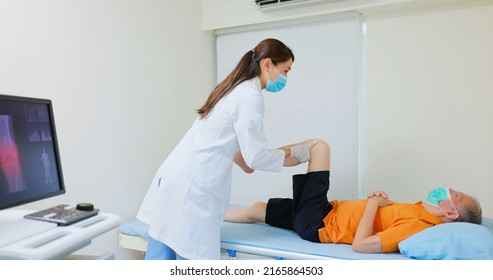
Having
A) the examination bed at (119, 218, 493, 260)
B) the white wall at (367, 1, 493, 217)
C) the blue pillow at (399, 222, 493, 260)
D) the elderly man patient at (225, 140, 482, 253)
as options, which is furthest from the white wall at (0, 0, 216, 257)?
the blue pillow at (399, 222, 493, 260)

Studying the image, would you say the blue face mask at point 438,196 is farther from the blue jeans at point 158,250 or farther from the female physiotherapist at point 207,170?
the blue jeans at point 158,250

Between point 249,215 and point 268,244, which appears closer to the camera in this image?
point 268,244

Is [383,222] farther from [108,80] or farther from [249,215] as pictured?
[108,80]

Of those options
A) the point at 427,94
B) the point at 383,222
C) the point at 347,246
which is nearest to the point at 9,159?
the point at 347,246

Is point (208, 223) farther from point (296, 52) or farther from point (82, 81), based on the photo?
point (296, 52)

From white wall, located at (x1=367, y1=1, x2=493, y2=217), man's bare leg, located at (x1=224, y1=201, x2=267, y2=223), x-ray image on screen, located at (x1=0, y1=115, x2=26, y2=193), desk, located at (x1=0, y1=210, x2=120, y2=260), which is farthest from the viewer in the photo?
white wall, located at (x1=367, y1=1, x2=493, y2=217)

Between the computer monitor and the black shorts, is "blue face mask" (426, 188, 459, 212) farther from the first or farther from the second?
the computer monitor

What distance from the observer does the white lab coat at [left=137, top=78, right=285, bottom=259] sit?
62.5 inches

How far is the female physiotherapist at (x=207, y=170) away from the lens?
159 cm

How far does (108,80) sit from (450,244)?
1.91 meters

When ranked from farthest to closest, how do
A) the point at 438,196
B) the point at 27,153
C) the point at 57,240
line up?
the point at 438,196 < the point at 27,153 < the point at 57,240

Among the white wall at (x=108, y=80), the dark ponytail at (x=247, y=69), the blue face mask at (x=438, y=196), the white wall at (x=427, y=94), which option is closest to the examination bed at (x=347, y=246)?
the blue face mask at (x=438, y=196)

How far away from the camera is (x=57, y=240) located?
1.08 m

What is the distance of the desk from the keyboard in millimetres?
17
